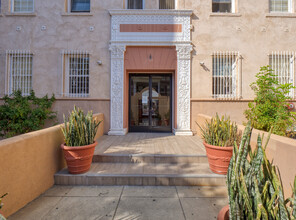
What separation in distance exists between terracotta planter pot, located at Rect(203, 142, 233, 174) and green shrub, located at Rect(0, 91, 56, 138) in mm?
5900

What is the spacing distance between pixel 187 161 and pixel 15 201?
323 cm

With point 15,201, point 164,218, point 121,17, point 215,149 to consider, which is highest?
point 121,17

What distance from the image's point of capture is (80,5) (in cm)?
681

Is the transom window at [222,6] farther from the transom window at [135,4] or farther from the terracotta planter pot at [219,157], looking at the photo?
the terracotta planter pot at [219,157]

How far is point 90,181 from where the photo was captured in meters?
3.11

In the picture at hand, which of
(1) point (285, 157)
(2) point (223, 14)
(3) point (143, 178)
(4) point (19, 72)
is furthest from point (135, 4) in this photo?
(1) point (285, 157)

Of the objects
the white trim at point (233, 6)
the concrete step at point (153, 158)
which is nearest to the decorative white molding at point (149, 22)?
the white trim at point (233, 6)

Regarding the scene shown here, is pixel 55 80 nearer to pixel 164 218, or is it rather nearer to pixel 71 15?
pixel 71 15

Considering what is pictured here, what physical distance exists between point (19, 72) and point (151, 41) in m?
5.60

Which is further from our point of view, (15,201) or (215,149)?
(215,149)

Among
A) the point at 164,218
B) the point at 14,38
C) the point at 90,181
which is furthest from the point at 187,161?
the point at 14,38

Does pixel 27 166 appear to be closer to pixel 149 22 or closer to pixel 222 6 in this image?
pixel 149 22

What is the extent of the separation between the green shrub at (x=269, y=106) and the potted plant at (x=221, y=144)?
11.0ft

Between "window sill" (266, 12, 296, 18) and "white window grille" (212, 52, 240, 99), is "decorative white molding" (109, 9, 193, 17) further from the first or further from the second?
"window sill" (266, 12, 296, 18)
